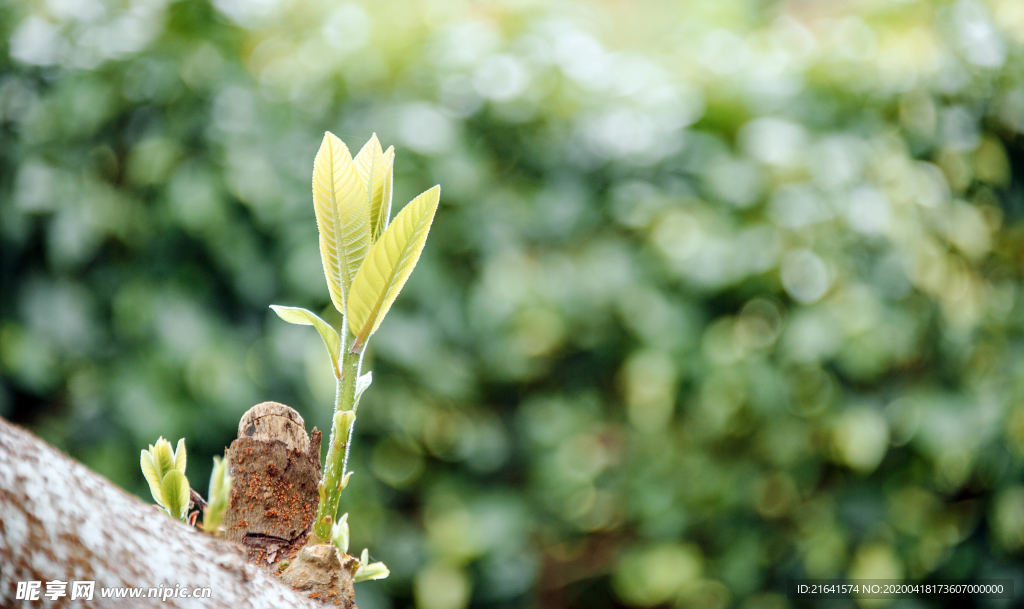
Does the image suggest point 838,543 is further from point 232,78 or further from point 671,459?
point 232,78

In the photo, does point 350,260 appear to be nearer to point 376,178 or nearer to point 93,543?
point 376,178

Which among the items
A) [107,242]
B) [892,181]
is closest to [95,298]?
[107,242]

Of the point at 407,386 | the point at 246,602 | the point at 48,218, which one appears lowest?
the point at 246,602

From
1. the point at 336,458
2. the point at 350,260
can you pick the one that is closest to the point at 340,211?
the point at 350,260

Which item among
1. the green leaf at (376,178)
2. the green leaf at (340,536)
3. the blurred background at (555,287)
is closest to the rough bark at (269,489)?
the green leaf at (340,536)

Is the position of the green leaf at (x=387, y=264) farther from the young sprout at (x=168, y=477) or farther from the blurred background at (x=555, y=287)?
the blurred background at (x=555, y=287)

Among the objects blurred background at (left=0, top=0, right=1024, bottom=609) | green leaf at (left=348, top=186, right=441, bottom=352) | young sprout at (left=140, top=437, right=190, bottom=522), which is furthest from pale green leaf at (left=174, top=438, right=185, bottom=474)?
blurred background at (left=0, top=0, right=1024, bottom=609)
